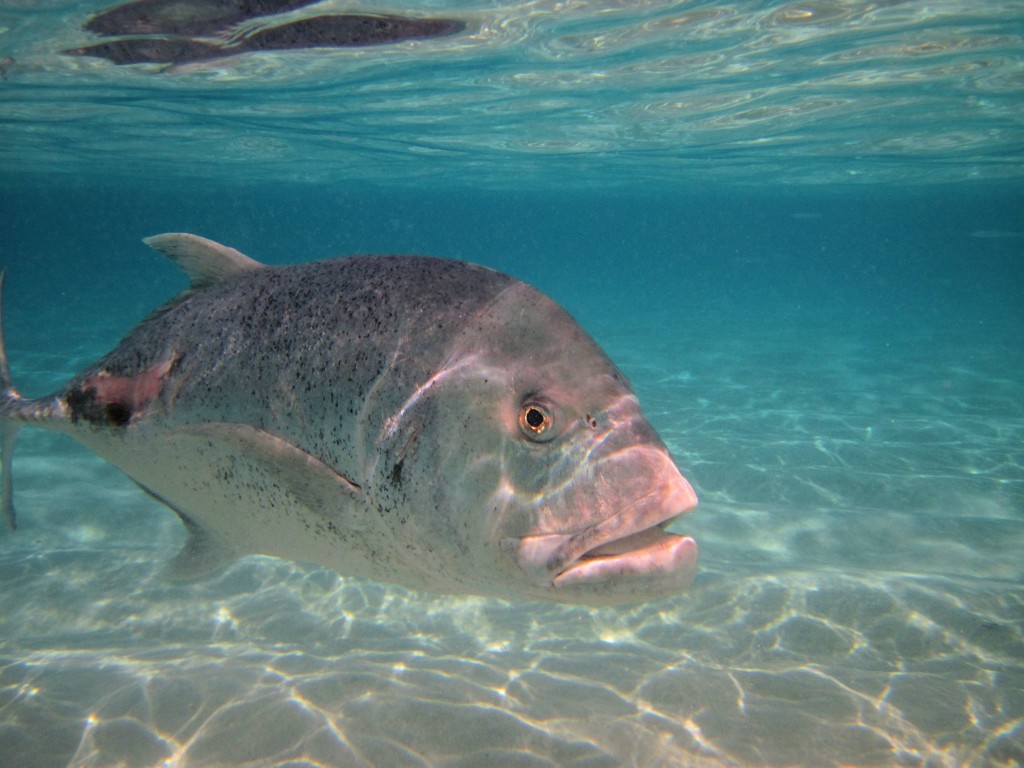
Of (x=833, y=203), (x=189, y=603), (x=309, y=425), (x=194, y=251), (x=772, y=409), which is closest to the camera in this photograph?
(x=309, y=425)

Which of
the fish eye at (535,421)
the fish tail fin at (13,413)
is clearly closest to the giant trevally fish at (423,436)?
the fish eye at (535,421)

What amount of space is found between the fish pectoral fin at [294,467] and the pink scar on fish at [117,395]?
91 centimetres

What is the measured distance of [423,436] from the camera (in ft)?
6.38

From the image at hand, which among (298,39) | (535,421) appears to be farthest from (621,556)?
(298,39)

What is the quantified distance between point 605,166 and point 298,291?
34438mm

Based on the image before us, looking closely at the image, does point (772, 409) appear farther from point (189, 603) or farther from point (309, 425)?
point (309, 425)

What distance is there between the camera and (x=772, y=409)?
49.6 feet

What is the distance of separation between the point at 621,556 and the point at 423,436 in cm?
71

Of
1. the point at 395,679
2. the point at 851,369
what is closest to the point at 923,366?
the point at 851,369

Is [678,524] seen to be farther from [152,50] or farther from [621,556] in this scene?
[152,50]

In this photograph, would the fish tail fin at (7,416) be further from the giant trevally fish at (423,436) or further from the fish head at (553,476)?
the fish head at (553,476)

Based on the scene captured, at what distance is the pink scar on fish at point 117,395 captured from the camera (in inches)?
108

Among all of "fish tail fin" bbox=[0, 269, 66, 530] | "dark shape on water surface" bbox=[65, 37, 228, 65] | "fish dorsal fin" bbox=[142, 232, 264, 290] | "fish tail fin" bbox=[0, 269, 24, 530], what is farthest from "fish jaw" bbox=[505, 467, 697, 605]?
"dark shape on water surface" bbox=[65, 37, 228, 65]

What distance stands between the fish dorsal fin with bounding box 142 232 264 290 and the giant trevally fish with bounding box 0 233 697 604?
0.35 meters
